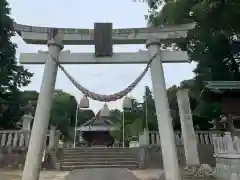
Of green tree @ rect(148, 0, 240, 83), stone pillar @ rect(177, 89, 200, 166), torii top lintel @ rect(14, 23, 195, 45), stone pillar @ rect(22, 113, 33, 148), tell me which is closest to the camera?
torii top lintel @ rect(14, 23, 195, 45)

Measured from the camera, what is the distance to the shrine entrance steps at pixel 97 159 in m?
12.6

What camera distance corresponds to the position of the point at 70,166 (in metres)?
12.5

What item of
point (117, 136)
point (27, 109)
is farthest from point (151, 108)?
point (27, 109)

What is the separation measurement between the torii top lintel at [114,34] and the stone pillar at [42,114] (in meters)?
0.22

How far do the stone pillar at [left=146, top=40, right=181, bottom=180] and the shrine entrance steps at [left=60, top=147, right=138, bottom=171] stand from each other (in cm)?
747

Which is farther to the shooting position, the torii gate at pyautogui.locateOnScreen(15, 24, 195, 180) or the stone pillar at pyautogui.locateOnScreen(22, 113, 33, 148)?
the stone pillar at pyautogui.locateOnScreen(22, 113, 33, 148)

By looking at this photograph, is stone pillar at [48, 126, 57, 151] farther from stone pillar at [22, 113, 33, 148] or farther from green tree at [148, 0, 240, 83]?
green tree at [148, 0, 240, 83]

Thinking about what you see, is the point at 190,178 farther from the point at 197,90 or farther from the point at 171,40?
the point at 197,90

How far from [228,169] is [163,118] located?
432 centimetres

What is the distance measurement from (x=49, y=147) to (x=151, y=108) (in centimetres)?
1611

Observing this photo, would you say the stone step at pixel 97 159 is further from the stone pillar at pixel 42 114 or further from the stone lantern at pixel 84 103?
the stone pillar at pixel 42 114

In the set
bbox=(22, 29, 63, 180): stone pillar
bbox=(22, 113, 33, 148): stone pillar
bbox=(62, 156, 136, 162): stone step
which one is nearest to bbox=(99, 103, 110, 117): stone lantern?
bbox=(22, 29, 63, 180): stone pillar

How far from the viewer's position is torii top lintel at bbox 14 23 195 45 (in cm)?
601

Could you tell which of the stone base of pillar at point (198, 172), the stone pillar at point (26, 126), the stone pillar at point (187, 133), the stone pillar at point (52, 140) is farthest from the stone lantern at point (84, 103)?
the stone pillar at point (52, 140)
